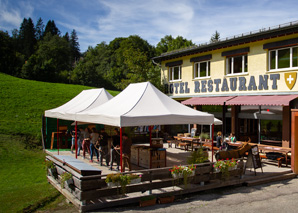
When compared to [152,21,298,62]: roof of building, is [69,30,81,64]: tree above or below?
above

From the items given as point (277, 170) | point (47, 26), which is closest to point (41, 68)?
point (277, 170)

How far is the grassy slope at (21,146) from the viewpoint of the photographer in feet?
29.4

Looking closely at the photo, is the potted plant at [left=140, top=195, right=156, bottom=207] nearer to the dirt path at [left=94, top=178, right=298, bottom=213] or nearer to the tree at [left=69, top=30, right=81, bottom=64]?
the dirt path at [left=94, top=178, right=298, bottom=213]

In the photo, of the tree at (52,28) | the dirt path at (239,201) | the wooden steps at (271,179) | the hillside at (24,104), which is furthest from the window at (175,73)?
the tree at (52,28)

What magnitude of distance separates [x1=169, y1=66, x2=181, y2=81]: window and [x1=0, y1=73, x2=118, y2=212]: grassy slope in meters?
11.3

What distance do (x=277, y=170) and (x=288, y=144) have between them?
3.36 m

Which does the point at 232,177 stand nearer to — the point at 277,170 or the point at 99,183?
the point at 277,170

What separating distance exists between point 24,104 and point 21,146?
9.10 metres

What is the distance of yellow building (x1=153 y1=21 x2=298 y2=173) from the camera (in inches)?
574

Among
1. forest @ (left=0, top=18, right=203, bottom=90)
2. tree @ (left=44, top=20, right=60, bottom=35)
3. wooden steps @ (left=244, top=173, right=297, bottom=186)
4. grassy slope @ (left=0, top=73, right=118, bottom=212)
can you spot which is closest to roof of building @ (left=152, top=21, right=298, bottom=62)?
forest @ (left=0, top=18, right=203, bottom=90)

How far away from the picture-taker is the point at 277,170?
1171 cm

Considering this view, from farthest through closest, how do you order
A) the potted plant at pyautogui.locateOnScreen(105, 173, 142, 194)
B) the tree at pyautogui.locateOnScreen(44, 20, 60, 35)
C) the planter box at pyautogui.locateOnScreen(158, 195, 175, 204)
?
the tree at pyautogui.locateOnScreen(44, 20, 60, 35), the planter box at pyautogui.locateOnScreen(158, 195, 175, 204), the potted plant at pyautogui.locateOnScreen(105, 173, 142, 194)

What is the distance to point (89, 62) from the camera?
68.0 m

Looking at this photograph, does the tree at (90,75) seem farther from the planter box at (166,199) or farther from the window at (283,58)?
the planter box at (166,199)
